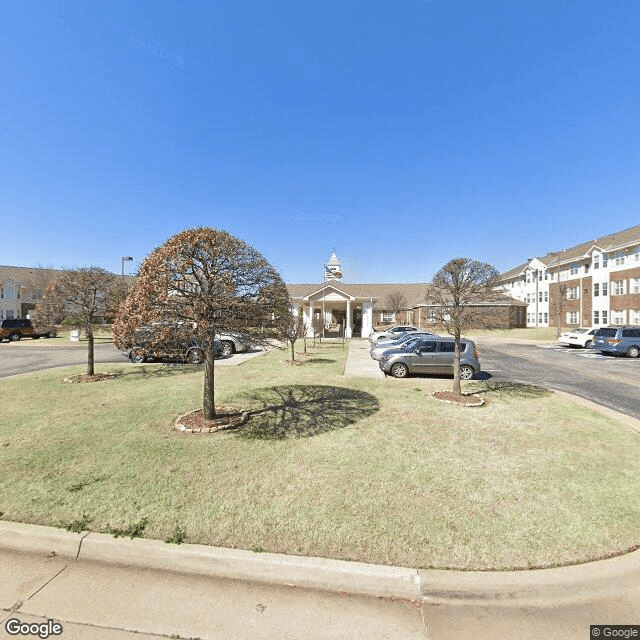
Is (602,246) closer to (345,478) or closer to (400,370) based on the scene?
(400,370)

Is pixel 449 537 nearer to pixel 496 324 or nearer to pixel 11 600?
pixel 11 600

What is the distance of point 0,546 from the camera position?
10.9ft

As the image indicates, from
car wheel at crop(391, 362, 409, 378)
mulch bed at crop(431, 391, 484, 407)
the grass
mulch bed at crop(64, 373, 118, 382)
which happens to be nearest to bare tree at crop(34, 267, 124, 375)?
mulch bed at crop(64, 373, 118, 382)

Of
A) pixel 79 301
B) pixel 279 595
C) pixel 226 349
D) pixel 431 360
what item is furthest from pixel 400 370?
pixel 79 301

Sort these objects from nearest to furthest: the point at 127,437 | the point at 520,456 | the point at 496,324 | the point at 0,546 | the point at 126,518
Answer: the point at 0,546 < the point at 126,518 < the point at 520,456 < the point at 127,437 < the point at 496,324

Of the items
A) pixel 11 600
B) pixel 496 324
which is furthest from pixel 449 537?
pixel 496 324

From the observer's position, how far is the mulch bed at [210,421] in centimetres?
613

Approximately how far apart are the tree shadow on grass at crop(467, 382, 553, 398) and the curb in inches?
260

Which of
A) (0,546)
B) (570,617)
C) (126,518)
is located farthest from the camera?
(126,518)

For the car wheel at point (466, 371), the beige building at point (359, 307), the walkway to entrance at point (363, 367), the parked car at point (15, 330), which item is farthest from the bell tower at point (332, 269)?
the parked car at point (15, 330)

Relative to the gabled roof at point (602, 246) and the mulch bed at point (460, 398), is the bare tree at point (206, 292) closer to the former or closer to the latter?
the mulch bed at point (460, 398)

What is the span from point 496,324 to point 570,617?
7.17 meters

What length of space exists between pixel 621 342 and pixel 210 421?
2395 cm

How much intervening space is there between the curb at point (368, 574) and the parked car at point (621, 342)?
2213cm
